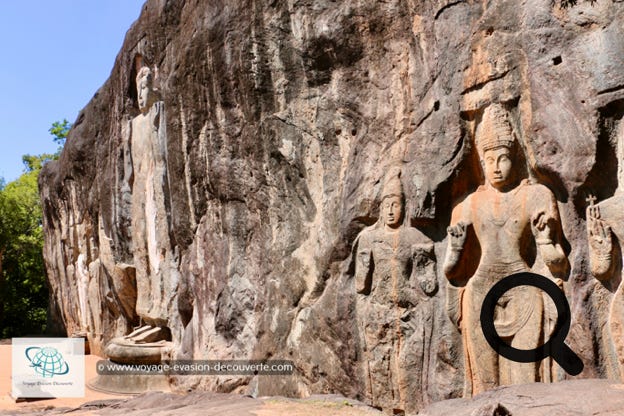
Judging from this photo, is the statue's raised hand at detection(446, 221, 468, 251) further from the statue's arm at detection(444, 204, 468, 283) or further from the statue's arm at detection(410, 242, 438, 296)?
the statue's arm at detection(410, 242, 438, 296)

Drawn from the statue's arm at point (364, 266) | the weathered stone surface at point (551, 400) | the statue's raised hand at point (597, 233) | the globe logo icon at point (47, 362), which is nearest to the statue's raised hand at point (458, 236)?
the statue's arm at point (364, 266)

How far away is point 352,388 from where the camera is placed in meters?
6.65

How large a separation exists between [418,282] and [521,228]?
1158 mm

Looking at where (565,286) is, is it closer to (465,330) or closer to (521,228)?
(521,228)

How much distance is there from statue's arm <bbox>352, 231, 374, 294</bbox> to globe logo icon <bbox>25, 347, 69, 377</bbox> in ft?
20.1

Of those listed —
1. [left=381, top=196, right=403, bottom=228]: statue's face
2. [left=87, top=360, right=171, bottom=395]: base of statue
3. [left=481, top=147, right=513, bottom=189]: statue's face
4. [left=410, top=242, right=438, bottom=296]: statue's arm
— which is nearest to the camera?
[left=481, top=147, right=513, bottom=189]: statue's face

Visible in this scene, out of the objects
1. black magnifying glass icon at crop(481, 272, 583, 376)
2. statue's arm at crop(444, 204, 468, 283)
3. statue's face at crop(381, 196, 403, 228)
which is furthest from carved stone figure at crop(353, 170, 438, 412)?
black magnifying glass icon at crop(481, 272, 583, 376)

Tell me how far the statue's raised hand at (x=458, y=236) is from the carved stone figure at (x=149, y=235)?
5676mm

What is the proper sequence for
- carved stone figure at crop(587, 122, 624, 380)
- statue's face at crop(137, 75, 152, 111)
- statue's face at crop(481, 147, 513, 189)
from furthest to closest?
1. statue's face at crop(137, 75, 152, 111)
2. statue's face at crop(481, 147, 513, 189)
3. carved stone figure at crop(587, 122, 624, 380)

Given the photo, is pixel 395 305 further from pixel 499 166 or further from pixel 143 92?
pixel 143 92

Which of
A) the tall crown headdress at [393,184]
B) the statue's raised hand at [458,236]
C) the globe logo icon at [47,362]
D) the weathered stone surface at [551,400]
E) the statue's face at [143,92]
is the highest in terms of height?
the statue's face at [143,92]

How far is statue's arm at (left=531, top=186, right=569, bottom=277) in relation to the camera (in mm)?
5266

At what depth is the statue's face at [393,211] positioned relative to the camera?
6.46 m

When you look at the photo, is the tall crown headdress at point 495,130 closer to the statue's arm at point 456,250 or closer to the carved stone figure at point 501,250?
the carved stone figure at point 501,250
